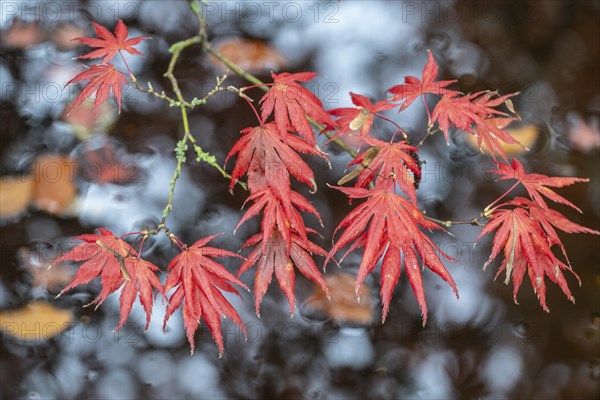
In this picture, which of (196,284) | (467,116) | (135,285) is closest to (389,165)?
(467,116)

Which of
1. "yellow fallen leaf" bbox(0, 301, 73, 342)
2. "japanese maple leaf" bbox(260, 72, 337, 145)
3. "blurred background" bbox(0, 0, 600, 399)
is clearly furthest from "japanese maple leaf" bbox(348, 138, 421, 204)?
"yellow fallen leaf" bbox(0, 301, 73, 342)

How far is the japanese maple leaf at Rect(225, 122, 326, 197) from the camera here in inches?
40.5

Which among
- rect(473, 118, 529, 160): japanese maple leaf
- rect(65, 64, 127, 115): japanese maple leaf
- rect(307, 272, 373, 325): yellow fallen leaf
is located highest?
rect(65, 64, 127, 115): japanese maple leaf

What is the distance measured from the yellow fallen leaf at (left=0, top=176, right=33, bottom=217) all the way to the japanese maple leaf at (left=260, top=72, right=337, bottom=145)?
1065 millimetres

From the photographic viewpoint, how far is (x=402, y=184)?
102 cm

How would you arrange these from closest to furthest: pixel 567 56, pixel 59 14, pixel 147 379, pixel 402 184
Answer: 1. pixel 402 184
2. pixel 147 379
3. pixel 59 14
4. pixel 567 56

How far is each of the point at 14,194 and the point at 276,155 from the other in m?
1.12

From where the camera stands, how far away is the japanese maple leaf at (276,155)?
1.03 meters

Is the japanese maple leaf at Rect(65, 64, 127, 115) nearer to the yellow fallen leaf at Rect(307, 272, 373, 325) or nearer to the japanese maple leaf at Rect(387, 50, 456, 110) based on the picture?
the japanese maple leaf at Rect(387, 50, 456, 110)

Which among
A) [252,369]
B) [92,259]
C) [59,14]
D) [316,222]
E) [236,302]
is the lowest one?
[252,369]

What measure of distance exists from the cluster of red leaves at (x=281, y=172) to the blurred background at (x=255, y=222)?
2.29 ft

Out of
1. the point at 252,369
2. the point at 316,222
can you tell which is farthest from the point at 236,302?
the point at 316,222

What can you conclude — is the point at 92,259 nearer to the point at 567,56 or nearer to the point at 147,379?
the point at 147,379

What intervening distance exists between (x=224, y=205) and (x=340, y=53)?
25.6 inches
